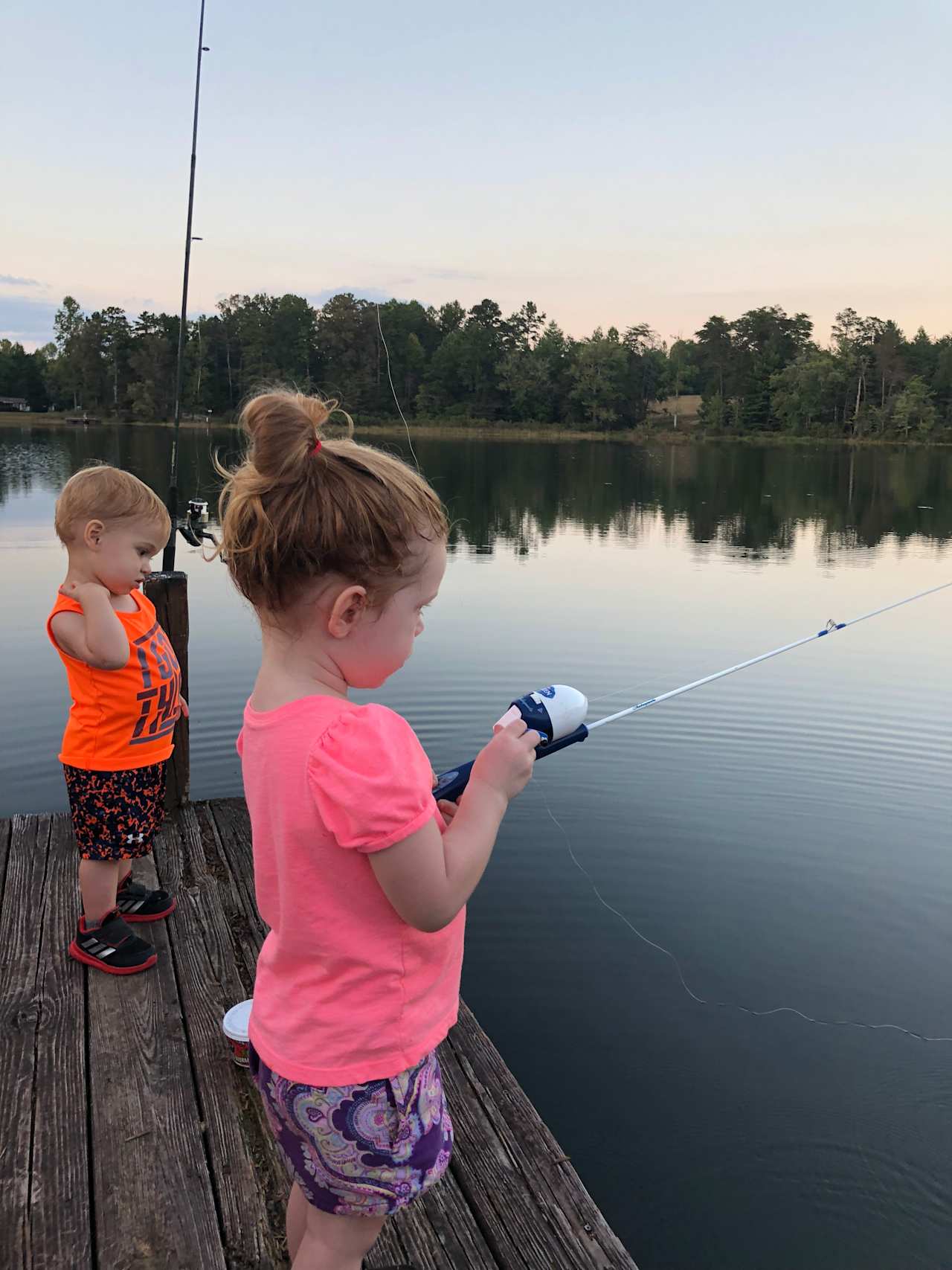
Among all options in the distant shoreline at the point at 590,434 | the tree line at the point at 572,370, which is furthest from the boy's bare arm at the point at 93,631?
the distant shoreline at the point at 590,434

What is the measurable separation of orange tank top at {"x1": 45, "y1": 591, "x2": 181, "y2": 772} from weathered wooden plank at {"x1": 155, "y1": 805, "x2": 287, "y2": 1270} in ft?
1.84

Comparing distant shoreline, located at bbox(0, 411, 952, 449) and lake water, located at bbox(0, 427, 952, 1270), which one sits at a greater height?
distant shoreline, located at bbox(0, 411, 952, 449)

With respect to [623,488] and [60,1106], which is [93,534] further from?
[623,488]

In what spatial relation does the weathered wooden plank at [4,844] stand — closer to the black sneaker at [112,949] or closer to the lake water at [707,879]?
the black sneaker at [112,949]

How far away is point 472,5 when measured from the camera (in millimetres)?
19469

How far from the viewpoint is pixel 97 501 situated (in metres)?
2.44

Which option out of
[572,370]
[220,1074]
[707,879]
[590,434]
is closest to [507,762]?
[220,1074]

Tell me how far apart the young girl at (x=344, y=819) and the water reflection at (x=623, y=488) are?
18.9 ft

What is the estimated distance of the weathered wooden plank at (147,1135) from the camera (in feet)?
5.47

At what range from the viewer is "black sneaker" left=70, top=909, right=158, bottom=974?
101 inches

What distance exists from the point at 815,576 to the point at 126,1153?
1271 centimetres

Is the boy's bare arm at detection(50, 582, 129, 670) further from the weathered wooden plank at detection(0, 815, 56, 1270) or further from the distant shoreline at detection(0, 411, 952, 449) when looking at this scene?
the distant shoreline at detection(0, 411, 952, 449)

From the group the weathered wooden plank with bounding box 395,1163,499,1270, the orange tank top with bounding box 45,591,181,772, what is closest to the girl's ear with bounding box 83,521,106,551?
the orange tank top with bounding box 45,591,181,772

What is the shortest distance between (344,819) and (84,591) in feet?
5.51
